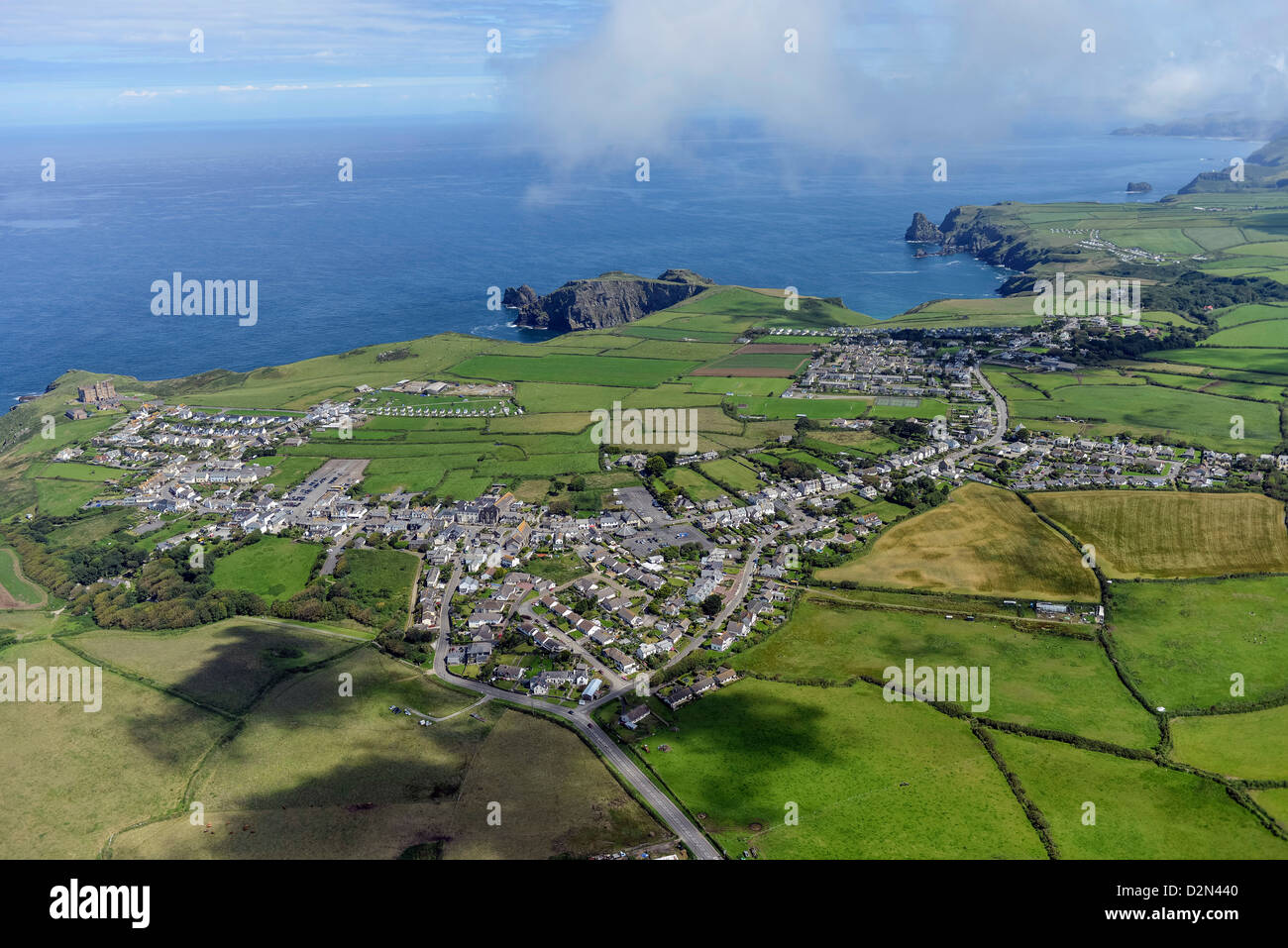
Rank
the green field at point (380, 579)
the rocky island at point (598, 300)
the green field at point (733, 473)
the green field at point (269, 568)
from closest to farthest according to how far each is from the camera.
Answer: the green field at point (380, 579), the green field at point (269, 568), the green field at point (733, 473), the rocky island at point (598, 300)

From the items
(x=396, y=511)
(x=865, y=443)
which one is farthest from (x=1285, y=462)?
(x=396, y=511)

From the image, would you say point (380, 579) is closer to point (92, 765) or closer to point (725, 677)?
point (92, 765)

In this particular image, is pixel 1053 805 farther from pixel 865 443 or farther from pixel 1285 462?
pixel 1285 462

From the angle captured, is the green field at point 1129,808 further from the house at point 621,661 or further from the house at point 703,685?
the house at point 621,661

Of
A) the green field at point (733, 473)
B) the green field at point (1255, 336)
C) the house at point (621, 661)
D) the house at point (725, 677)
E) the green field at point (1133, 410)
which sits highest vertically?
the green field at point (1255, 336)

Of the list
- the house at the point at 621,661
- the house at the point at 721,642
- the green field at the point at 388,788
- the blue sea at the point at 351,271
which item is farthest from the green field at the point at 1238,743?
the blue sea at the point at 351,271

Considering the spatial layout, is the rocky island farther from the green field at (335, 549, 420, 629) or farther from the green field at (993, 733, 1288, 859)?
the green field at (993, 733, 1288, 859)
